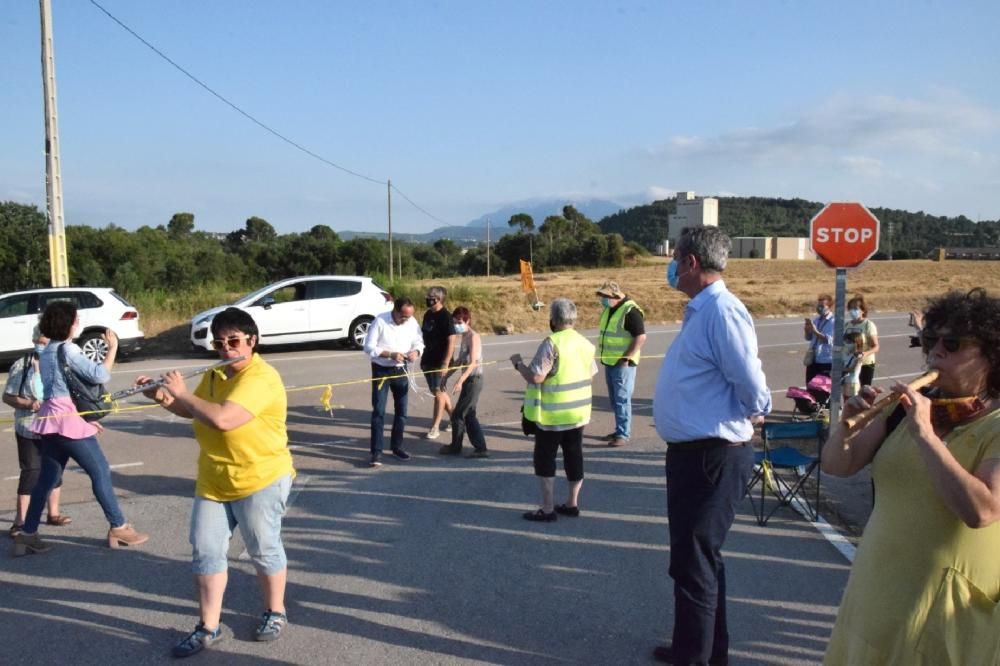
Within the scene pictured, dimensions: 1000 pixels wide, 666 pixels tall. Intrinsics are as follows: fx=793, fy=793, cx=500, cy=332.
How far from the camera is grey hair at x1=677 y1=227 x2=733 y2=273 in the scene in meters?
3.75

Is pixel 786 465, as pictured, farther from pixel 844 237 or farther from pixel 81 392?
pixel 81 392

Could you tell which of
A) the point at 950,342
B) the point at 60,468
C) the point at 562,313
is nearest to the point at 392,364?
the point at 562,313

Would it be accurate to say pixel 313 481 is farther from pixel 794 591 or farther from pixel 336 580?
pixel 794 591

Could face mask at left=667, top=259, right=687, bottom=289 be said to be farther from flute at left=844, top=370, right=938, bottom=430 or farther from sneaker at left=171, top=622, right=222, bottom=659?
sneaker at left=171, top=622, right=222, bottom=659

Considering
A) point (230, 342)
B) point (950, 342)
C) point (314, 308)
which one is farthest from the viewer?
point (314, 308)

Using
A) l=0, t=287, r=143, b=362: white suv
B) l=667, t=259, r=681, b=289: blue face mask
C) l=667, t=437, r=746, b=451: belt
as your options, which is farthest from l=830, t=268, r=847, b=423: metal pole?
l=0, t=287, r=143, b=362: white suv

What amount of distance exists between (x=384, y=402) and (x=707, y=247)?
15.9 ft

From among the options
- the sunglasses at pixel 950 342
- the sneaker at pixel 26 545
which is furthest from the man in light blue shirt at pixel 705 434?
the sneaker at pixel 26 545

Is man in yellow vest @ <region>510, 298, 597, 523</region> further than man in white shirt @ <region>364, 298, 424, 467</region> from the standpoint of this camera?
No

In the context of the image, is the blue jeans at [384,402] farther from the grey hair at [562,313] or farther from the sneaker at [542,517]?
the grey hair at [562,313]

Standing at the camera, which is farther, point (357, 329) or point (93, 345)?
point (357, 329)

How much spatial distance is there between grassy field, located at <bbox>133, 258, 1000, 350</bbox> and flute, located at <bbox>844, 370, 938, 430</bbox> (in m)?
17.5

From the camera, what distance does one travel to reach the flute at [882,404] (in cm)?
247

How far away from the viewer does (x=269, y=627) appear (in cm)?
428
